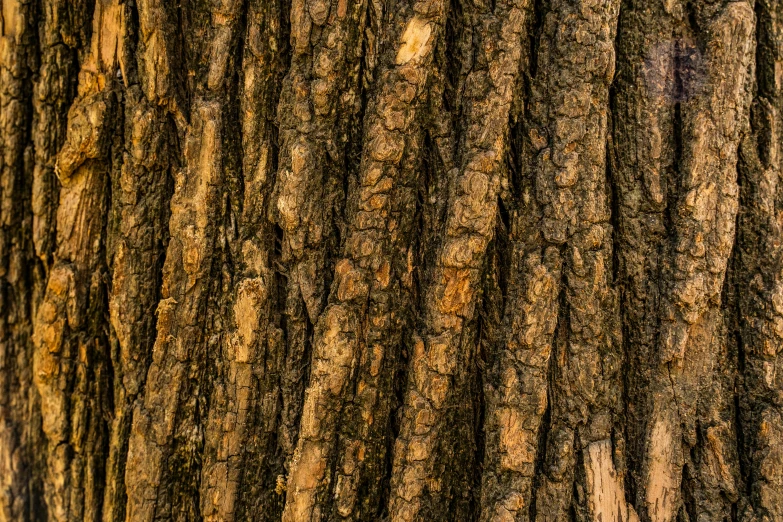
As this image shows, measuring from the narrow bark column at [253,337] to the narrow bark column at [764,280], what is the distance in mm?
1172

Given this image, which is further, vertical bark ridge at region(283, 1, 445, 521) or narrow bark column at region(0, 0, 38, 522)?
narrow bark column at region(0, 0, 38, 522)

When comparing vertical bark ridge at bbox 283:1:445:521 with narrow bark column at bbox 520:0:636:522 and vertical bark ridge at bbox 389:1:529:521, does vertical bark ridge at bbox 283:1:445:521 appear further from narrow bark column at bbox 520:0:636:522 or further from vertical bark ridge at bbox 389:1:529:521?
narrow bark column at bbox 520:0:636:522

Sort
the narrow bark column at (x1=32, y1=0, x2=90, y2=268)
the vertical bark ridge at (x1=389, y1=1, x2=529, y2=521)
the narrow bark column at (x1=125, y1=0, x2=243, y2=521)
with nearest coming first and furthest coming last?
Answer: the vertical bark ridge at (x1=389, y1=1, x2=529, y2=521) < the narrow bark column at (x1=125, y1=0, x2=243, y2=521) < the narrow bark column at (x1=32, y1=0, x2=90, y2=268)

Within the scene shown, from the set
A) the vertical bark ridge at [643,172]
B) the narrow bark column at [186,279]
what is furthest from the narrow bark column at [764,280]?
the narrow bark column at [186,279]

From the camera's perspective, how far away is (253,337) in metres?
1.58

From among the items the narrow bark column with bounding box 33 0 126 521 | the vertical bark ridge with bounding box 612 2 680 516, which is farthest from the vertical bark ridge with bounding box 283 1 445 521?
the narrow bark column with bounding box 33 0 126 521

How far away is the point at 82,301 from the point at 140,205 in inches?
12.8

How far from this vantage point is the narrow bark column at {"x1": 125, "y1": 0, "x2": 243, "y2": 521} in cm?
161

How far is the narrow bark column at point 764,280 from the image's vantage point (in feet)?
5.00

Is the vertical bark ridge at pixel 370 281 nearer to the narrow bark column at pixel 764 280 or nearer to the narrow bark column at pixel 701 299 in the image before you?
the narrow bark column at pixel 701 299

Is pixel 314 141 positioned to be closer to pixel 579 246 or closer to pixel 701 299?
pixel 579 246

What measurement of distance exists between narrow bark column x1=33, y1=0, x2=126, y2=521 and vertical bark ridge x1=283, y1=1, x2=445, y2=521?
0.64 m

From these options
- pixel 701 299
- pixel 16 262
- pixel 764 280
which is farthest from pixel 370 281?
pixel 16 262

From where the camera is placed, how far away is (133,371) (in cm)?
169
